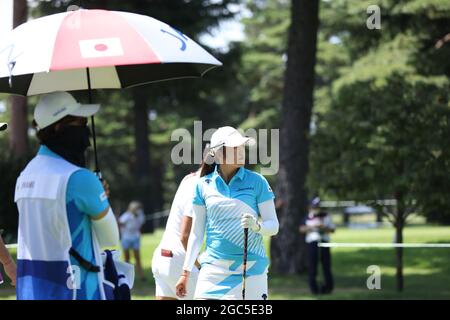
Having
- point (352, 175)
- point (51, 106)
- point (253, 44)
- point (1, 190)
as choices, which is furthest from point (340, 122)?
point (253, 44)

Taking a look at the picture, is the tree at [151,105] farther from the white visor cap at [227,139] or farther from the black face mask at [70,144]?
the black face mask at [70,144]

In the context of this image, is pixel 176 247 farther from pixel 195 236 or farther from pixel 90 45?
pixel 90 45

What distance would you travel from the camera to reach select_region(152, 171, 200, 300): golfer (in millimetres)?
6746

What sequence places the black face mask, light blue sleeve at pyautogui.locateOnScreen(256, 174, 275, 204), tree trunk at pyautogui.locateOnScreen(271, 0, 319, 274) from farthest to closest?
tree trunk at pyautogui.locateOnScreen(271, 0, 319, 274), light blue sleeve at pyautogui.locateOnScreen(256, 174, 275, 204), the black face mask

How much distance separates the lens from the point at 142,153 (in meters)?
37.3

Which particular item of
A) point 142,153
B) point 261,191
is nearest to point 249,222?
point 261,191

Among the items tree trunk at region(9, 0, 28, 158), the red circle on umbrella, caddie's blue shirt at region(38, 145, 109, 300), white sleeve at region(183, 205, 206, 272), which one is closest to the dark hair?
caddie's blue shirt at region(38, 145, 109, 300)

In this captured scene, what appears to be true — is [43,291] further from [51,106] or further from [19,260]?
[51,106]

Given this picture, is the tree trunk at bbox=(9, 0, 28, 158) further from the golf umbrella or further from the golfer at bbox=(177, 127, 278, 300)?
the golf umbrella

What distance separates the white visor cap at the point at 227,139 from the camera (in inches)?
243

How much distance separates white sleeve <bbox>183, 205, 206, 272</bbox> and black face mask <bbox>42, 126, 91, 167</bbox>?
159 cm

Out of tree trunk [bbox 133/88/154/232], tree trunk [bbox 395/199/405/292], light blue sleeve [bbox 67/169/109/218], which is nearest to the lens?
light blue sleeve [bbox 67/169/109/218]

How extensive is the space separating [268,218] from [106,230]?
5.63 ft

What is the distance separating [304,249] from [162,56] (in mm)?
13670
